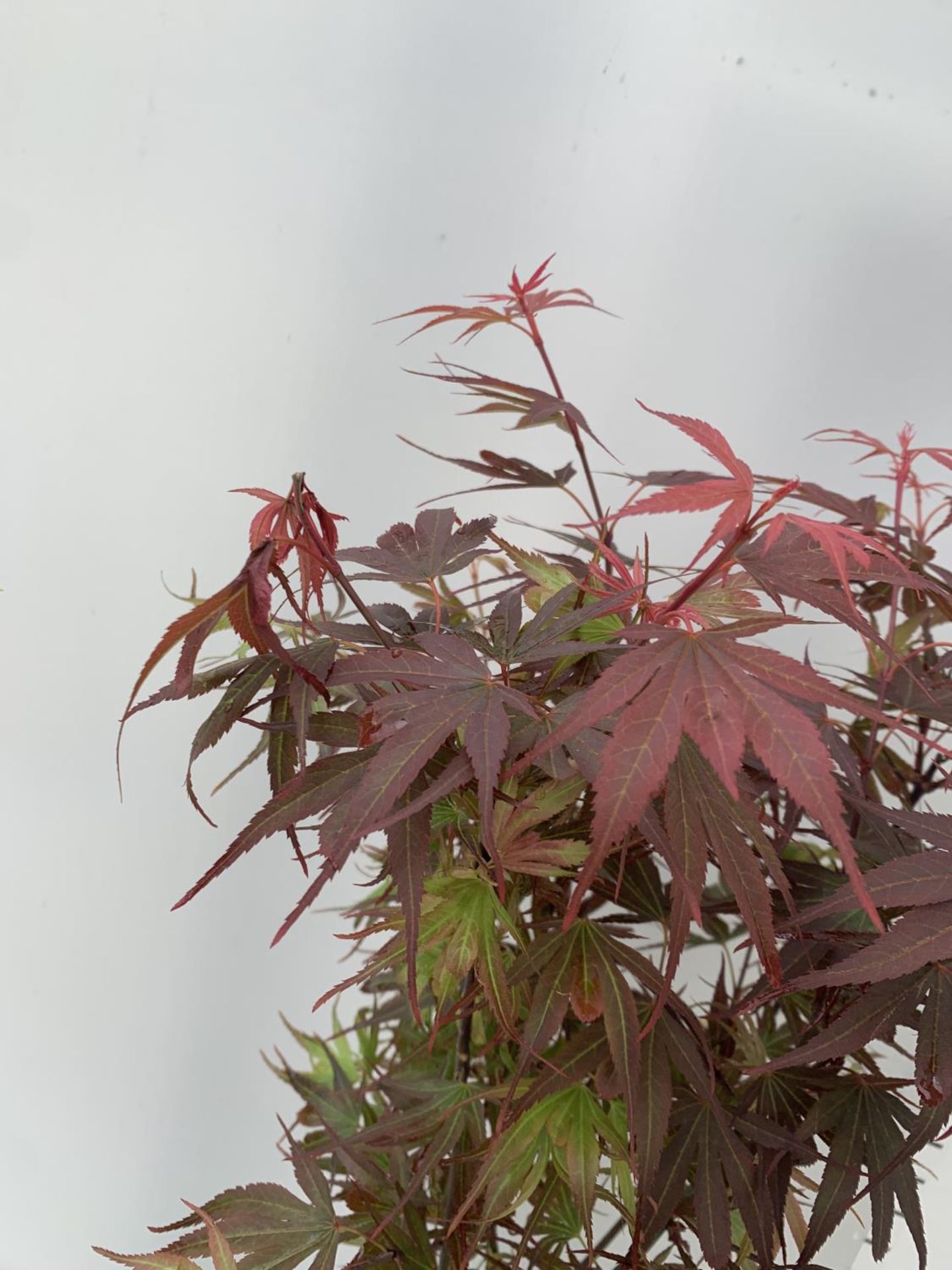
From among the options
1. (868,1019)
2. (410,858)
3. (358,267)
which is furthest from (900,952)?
(358,267)

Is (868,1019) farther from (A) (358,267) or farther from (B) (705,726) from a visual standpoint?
(A) (358,267)

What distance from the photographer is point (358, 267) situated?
35.6 inches

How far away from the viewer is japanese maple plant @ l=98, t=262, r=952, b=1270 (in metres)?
0.32

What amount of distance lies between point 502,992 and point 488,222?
2.41 feet

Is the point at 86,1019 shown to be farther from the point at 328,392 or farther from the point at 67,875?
the point at 328,392

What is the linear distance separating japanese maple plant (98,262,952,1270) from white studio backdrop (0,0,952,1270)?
34 centimetres

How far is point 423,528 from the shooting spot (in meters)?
0.48

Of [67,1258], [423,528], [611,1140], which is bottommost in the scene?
[67,1258]

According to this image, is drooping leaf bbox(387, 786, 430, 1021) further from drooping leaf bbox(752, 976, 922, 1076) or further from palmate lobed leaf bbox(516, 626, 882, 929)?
drooping leaf bbox(752, 976, 922, 1076)

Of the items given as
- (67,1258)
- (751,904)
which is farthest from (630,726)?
(67,1258)

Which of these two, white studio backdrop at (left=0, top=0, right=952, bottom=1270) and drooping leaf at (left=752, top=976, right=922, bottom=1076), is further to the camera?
white studio backdrop at (left=0, top=0, right=952, bottom=1270)

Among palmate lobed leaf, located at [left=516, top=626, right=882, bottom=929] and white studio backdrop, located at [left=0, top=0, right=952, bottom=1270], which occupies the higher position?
white studio backdrop, located at [left=0, top=0, right=952, bottom=1270]

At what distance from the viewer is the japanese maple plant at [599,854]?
0.32 m

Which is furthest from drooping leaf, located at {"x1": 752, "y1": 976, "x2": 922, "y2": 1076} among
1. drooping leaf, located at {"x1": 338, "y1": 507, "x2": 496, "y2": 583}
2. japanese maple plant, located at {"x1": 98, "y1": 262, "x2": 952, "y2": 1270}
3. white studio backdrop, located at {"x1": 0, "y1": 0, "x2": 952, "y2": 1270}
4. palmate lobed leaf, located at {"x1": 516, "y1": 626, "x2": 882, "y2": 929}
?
white studio backdrop, located at {"x1": 0, "y1": 0, "x2": 952, "y2": 1270}
